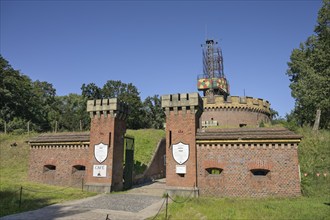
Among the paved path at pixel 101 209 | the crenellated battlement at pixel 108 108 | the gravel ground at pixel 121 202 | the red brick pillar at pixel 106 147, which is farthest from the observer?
the crenellated battlement at pixel 108 108

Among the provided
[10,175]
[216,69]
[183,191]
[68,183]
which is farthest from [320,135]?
[216,69]

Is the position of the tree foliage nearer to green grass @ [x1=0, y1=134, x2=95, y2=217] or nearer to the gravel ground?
green grass @ [x1=0, y1=134, x2=95, y2=217]

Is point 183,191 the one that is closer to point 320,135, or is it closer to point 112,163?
point 112,163

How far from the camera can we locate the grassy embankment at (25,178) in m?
12.9

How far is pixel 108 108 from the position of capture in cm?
1822

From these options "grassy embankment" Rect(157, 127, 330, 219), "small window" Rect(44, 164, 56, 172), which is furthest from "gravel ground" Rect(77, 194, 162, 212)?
"small window" Rect(44, 164, 56, 172)

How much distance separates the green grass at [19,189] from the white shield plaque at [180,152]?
6156 millimetres

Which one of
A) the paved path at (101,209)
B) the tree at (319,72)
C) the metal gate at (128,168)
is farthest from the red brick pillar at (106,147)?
the tree at (319,72)

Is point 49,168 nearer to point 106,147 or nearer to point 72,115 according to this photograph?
point 106,147

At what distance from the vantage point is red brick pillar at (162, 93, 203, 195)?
50.0 ft

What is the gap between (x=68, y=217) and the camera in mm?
10250

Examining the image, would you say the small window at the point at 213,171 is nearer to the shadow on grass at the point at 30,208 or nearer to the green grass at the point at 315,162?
the green grass at the point at 315,162

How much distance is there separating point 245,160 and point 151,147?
1583 centimetres

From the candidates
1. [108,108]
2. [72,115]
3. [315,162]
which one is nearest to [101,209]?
[108,108]
